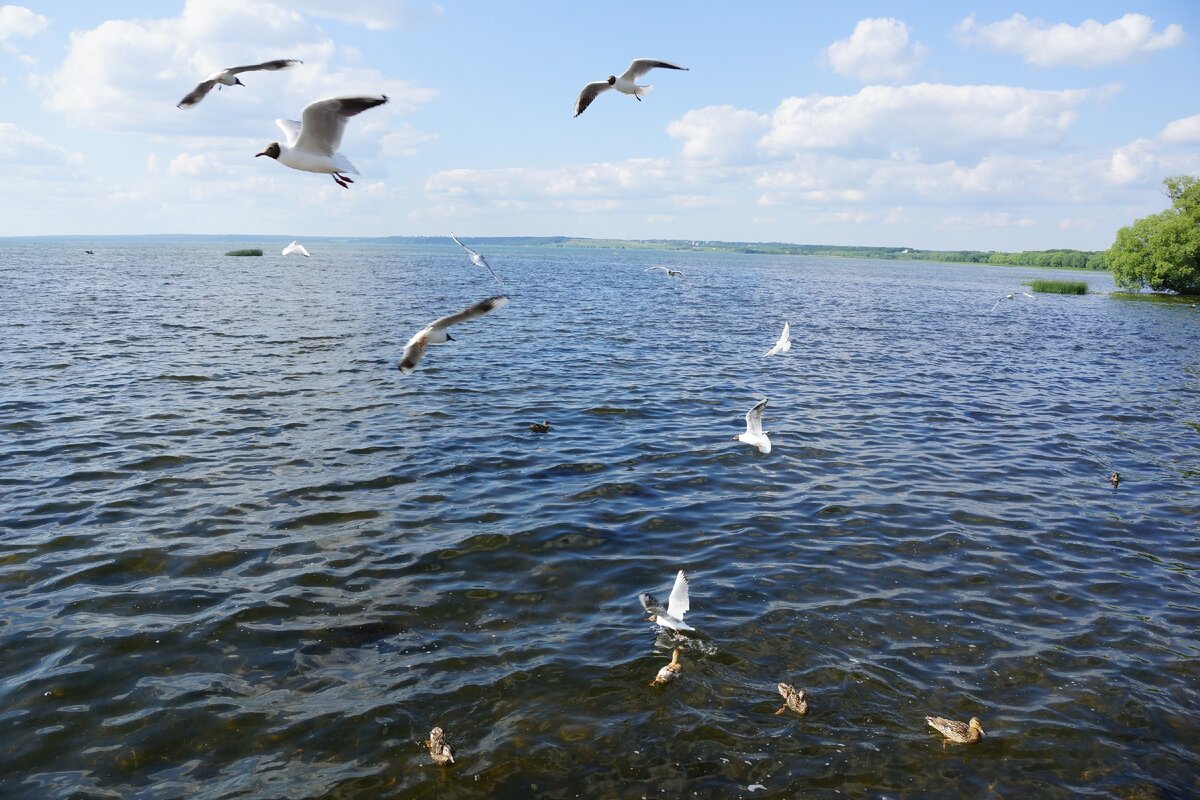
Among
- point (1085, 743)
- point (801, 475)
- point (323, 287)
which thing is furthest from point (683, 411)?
point (323, 287)

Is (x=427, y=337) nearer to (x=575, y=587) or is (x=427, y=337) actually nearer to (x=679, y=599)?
(x=575, y=587)

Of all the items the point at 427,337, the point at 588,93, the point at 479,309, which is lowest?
the point at 427,337

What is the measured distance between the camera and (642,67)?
13.8 metres

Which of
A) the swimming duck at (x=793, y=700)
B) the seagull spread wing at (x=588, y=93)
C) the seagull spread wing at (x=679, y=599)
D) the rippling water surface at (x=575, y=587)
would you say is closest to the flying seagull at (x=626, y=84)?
the seagull spread wing at (x=588, y=93)

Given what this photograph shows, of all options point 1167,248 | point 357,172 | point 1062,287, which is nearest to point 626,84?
point 357,172

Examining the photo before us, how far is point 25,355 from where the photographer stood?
23562 mm

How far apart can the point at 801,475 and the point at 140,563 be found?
11689mm

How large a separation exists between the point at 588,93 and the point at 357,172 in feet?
18.1

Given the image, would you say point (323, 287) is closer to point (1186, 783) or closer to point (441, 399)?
point (441, 399)

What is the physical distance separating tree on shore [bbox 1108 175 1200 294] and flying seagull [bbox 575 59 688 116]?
72811 mm

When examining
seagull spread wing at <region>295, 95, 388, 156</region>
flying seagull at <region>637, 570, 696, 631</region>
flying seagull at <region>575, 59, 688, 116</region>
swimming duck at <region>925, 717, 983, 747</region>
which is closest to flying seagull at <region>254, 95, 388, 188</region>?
seagull spread wing at <region>295, 95, 388, 156</region>

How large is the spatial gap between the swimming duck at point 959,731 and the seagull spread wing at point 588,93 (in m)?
11.8

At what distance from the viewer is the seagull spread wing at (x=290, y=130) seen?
1042 centimetres

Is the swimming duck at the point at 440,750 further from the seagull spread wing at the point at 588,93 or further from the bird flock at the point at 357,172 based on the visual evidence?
the seagull spread wing at the point at 588,93
